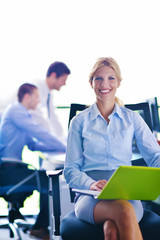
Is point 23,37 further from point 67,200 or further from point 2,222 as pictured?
point 67,200

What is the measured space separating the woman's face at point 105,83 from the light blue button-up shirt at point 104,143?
3.0 inches

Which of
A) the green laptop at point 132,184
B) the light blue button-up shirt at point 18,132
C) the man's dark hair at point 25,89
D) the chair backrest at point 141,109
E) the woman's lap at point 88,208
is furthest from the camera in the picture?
the man's dark hair at point 25,89

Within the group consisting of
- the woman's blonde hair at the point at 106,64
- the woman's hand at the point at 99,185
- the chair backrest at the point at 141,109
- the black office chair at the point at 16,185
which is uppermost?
the woman's blonde hair at the point at 106,64

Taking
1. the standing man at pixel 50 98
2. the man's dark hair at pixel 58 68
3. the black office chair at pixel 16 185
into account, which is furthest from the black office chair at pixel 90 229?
the man's dark hair at pixel 58 68

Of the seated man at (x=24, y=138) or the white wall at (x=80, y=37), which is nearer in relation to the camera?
the seated man at (x=24, y=138)

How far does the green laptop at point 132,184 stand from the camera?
108 centimetres

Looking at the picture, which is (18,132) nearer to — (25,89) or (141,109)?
(25,89)

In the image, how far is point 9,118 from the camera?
3004 millimetres

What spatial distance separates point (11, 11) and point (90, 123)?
388 cm

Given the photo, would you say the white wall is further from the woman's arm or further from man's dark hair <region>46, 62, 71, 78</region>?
the woman's arm

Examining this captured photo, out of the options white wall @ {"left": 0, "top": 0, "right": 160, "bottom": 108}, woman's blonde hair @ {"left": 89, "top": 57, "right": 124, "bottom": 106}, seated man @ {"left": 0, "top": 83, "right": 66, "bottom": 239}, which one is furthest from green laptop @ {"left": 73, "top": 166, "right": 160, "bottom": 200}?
white wall @ {"left": 0, "top": 0, "right": 160, "bottom": 108}

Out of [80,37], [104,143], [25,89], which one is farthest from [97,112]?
[80,37]

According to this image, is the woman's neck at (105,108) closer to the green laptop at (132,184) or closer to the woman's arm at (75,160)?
the woman's arm at (75,160)

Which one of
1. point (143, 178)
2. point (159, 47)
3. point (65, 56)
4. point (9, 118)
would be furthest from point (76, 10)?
point (143, 178)
